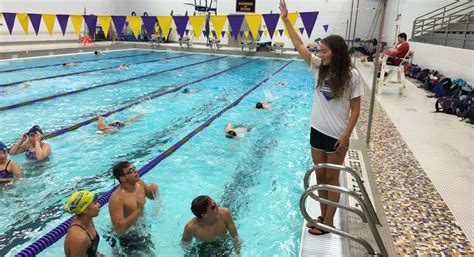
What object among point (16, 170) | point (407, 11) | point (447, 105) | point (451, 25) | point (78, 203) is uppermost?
point (407, 11)

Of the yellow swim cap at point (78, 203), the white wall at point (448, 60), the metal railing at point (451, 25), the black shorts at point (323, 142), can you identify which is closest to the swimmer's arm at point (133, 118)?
the yellow swim cap at point (78, 203)

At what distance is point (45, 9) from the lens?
1680cm

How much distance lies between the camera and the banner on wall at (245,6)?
745 inches

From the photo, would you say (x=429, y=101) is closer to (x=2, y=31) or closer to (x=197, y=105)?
(x=197, y=105)

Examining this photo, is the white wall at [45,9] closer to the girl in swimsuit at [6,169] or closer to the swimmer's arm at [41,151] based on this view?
the swimmer's arm at [41,151]

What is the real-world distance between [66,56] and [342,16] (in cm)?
1443

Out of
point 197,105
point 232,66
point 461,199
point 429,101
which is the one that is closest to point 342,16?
point 232,66

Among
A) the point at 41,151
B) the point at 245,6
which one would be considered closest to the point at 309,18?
the point at 41,151

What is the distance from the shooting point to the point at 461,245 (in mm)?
2330

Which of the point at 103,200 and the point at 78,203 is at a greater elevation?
the point at 78,203

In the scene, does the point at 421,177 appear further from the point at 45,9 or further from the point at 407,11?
the point at 45,9

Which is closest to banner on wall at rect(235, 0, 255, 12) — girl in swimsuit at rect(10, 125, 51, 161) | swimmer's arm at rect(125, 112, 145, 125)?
swimmer's arm at rect(125, 112, 145, 125)

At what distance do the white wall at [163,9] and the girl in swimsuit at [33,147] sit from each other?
535 inches

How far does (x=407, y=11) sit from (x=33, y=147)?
14347 millimetres
